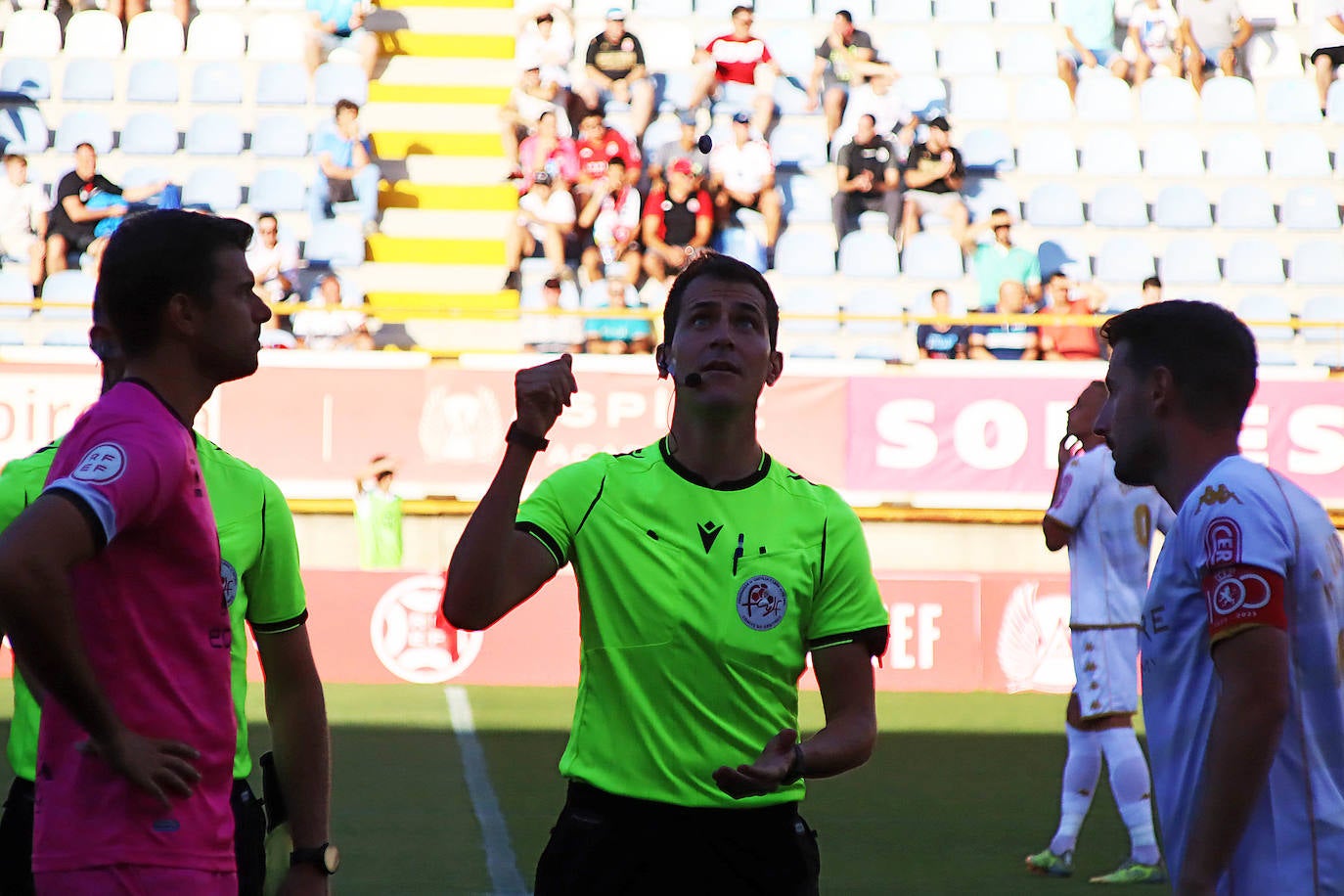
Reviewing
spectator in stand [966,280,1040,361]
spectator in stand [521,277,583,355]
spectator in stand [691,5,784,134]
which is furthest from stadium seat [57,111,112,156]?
spectator in stand [966,280,1040,361]

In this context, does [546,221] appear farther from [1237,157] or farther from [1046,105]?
[1237,157]

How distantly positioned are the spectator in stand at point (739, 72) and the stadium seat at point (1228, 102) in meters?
5.52

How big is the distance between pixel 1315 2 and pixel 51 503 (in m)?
21.6

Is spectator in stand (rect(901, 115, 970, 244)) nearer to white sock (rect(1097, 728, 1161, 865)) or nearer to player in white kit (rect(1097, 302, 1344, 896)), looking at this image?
white sock (rect(1097, 728, 1161, 865))

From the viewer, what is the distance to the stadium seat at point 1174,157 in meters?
19.9

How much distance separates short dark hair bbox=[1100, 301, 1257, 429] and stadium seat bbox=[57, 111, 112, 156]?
17997 mm

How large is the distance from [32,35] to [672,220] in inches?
339

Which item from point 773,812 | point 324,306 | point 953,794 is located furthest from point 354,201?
point 773,812

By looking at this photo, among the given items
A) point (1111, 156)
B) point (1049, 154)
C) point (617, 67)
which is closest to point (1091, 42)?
point (1111, 156)

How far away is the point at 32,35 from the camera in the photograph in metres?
20.2

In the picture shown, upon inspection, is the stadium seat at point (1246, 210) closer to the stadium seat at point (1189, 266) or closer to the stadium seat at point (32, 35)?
the stadium seat at point (1189, 266)

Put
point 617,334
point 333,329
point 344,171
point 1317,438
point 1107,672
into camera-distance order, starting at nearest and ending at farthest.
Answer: point 1107,672 < point 1317,438 < point 333,329 < point 617,334 < point 344,171

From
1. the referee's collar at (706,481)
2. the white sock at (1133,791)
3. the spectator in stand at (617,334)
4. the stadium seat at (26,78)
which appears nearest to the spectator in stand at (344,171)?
the stadium seat at (26,78)

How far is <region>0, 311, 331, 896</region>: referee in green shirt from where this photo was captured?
131 inches
